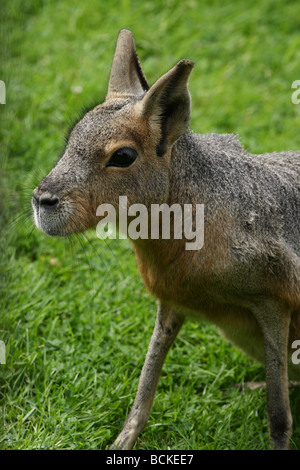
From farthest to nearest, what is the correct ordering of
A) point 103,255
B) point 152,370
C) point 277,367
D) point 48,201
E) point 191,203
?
1. point 103,255
2. point 152,370
3. point 277,367
4. point 191,203
5. point 48,201

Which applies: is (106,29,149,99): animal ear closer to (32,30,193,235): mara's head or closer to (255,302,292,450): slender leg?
(32,30,193,235): mara's head

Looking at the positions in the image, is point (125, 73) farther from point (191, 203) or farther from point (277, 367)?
point (277, 367)

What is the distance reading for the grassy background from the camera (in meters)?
4.57

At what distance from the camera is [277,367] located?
411 centimetres

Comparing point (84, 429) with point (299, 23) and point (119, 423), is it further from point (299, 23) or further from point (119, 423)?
point (299, 23)

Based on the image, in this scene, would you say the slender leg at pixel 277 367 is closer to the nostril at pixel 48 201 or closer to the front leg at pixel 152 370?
the front leg at pixel 152 370

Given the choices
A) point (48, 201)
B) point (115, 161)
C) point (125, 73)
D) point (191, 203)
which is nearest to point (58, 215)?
point (48, 201)

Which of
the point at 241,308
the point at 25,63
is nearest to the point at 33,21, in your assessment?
the point at 25,63

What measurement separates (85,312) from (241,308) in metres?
1.51

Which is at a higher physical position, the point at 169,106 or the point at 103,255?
the point at 169,106

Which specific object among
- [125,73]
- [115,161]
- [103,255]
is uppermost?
[125,73]

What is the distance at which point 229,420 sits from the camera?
4.63 m

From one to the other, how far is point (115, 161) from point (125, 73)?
68 cm

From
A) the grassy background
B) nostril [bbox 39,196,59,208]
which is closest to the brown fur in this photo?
nostril [bbox 39,196,59,208]
